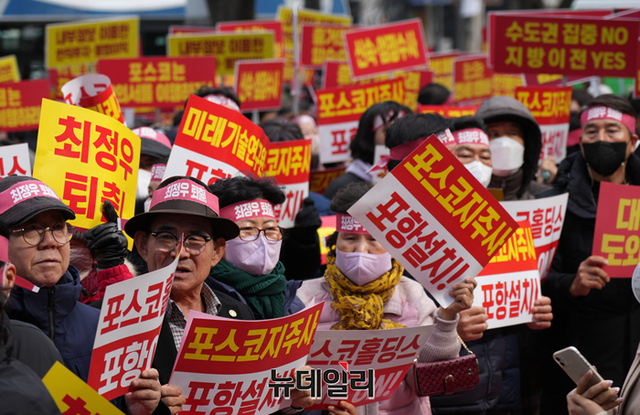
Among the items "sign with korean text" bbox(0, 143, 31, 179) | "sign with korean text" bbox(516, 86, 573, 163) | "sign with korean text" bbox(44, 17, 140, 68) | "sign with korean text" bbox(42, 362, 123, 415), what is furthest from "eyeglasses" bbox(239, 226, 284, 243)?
"sign with korean text" bbox(44, 17, 140, 68)

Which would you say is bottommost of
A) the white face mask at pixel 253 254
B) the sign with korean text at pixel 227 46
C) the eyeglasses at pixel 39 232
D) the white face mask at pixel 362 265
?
the sign with korean text at pixel 227 46

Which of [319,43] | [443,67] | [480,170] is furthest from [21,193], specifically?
[443,67]

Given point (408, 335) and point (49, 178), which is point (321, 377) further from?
point (49, 178)

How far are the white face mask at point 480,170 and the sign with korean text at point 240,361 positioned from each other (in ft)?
6.31

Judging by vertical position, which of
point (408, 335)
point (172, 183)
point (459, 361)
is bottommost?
point (459, 361)

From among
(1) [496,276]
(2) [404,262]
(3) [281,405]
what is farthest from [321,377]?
(1) [496,276]

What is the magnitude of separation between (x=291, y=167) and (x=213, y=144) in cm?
90

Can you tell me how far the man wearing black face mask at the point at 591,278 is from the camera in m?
4.77

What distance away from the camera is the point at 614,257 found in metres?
4.66

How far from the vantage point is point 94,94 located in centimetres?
506

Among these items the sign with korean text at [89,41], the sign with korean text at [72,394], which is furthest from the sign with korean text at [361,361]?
the sign with korean text at [89,41]

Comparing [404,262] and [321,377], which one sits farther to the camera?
[404,262]

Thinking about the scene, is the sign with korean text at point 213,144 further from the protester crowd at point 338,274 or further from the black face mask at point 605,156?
the black face mask at point 605,156

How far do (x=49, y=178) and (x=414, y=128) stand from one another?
77.1 inches
